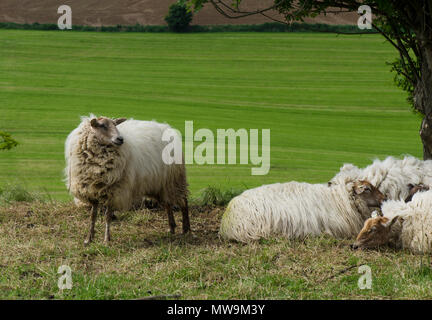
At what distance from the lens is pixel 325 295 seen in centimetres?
591

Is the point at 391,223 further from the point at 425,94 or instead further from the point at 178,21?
the point at 178,21

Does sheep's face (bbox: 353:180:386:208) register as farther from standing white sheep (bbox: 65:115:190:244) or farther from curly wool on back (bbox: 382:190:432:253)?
standing white sheep (bbox: 65:115:190:244)

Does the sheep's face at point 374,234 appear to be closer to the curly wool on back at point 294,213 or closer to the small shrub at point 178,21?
the curly wool on back at point 294,213

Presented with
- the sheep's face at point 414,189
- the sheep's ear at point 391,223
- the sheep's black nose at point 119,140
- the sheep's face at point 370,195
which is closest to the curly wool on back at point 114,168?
the sheep's black nose at point 119,140

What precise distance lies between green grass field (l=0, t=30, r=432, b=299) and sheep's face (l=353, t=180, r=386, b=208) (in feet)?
2.59

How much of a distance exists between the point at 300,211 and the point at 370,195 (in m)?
1.03

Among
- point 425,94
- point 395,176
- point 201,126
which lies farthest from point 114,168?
point 201,126

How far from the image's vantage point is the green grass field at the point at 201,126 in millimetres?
6414

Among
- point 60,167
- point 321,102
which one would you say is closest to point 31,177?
point 60,167

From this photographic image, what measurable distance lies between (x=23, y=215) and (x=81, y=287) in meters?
3.90

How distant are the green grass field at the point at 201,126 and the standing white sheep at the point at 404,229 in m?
0.18

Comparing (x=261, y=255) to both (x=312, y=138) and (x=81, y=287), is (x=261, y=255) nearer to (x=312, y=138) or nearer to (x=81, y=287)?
(x=81, y=287)

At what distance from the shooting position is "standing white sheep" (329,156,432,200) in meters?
8.61

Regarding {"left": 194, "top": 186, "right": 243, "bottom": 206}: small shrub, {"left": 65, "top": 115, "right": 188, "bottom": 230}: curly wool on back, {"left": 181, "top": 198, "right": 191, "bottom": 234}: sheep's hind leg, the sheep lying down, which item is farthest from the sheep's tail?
{"left": 194, "top": 186, "right": 243, "bottom": 206}: small shrub
